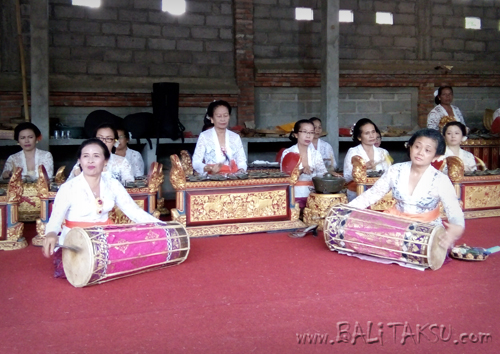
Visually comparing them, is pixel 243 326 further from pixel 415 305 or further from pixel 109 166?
pixel 109 166

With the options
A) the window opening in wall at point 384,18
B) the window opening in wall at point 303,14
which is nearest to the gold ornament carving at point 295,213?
the window opening in wall at point 303,14

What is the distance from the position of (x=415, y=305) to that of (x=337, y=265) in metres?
0.93

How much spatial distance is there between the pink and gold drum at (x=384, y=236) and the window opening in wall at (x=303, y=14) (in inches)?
232

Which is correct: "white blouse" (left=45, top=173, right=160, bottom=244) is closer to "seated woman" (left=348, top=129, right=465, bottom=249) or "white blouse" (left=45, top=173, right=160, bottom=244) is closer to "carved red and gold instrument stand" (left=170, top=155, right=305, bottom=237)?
"carved red and gold instrument stand" (left=170, top=155, right=305, bottom=237)

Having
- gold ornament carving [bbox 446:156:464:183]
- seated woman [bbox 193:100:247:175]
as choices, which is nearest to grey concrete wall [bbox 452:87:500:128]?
gold ornament carving [bbox 446:156:464:183]

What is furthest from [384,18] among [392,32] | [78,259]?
[78,259]

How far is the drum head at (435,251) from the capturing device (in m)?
3.68

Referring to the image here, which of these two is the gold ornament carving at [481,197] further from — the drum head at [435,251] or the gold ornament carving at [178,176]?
the gold ornament carving at [178,176]

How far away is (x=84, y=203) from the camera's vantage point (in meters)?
3.81

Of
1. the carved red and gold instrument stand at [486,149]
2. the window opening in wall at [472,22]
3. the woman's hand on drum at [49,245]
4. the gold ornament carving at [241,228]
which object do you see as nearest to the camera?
the woman's hand on drum at [49,245]

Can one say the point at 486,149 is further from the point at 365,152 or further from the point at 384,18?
the point at 384,18

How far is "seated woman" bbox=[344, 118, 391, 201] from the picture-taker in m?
5.91

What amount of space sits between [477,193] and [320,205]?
1.92 metres

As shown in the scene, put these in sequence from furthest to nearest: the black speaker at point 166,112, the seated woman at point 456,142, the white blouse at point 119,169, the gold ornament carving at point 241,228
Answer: the black speaker at point 166,112 → the seated woman at point 456,142 → the white blouse at point 119,169 → the gold ornament carving at point 241,228
